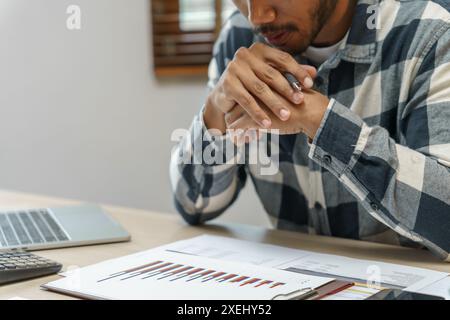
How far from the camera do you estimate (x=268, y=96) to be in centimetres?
91

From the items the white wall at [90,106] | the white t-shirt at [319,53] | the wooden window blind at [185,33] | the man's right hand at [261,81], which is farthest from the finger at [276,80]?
the wooden window blind at [185,33]

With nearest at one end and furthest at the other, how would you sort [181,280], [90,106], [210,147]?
[181,280] → [210,147] → [90,106]

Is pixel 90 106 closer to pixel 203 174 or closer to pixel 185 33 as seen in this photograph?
pixel 185 33

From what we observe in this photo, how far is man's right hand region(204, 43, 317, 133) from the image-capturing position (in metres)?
0.91

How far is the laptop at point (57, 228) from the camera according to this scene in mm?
964

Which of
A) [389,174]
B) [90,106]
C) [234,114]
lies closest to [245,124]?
[234,114]

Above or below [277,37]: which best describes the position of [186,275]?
below

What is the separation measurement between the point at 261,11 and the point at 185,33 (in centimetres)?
118

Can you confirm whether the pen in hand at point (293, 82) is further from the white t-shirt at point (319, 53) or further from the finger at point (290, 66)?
the white t-shirt at point (319, 53)

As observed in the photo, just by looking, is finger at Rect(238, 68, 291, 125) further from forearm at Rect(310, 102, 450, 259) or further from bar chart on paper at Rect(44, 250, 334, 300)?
bar chart on paper at Rect(44, 250, 334, 300)

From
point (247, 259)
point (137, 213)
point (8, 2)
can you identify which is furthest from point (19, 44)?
point (247, 259)

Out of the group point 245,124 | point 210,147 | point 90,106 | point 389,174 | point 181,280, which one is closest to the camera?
point 181,280
